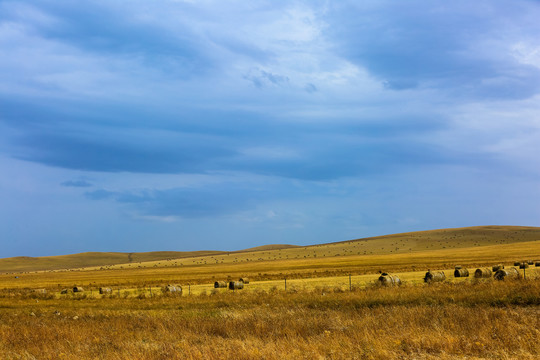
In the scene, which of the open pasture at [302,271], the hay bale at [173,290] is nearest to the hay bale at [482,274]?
the open pasture at [302,271]

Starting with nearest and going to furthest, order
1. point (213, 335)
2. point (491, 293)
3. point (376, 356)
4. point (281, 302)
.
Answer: point (376, 356) → point (213, 335) → point (491, 293) → point (281, 302)

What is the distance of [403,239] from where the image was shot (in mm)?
176875

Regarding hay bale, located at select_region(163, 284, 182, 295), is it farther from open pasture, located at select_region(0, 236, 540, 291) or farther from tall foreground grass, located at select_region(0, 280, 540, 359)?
tall foreground grass, located at select_region(0, 280, 540, 359)

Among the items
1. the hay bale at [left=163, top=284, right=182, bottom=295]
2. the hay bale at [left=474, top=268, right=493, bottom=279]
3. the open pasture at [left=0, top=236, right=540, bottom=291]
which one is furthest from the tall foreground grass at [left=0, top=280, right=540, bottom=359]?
the open pasture at [left=0, top=236, right=540, bottom=291]

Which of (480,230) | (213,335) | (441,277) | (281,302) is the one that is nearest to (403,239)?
(480,230)

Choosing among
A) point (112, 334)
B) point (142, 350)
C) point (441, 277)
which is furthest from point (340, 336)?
point (441, 277)

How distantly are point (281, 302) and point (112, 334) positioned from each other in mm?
11526

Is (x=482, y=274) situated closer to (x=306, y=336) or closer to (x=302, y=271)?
(x=306, y=336)

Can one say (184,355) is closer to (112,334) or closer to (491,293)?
(112,334)

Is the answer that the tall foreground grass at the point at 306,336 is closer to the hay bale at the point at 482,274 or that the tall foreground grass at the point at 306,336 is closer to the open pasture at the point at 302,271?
the hay bale at the point at 482,274

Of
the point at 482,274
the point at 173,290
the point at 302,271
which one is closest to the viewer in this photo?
the point at 173,290

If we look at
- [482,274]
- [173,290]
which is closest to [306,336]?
[173,290]

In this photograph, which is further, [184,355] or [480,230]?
[480,230]

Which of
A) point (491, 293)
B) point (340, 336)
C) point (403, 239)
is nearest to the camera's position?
point (340, 336)
